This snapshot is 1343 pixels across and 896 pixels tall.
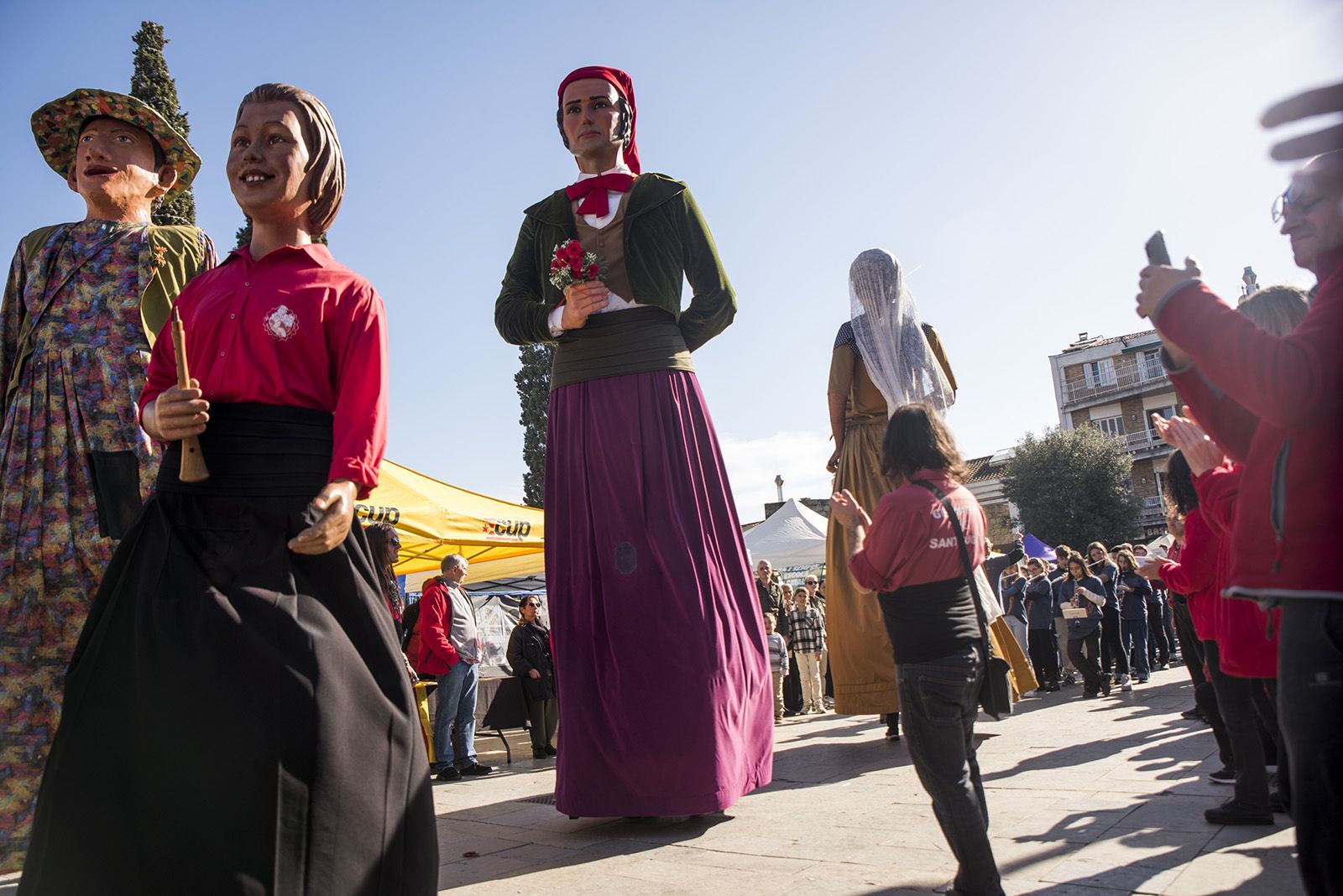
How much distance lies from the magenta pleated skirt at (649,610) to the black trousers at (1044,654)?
8.83m

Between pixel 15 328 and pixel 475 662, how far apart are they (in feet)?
19.6

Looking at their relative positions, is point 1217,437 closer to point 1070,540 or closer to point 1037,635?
point 1037,635

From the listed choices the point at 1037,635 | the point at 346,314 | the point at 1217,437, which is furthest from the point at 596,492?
the point at 1037,635

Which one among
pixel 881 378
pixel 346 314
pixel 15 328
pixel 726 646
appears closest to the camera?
pixel 346 314

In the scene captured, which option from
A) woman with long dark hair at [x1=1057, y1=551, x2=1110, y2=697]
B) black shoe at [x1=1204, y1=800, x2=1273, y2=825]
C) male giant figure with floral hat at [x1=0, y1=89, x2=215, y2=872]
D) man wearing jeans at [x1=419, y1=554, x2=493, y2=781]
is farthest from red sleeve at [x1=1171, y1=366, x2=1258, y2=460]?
woman with long dark hair at [x1=1057, y1=551, x2=1110, y2=697]

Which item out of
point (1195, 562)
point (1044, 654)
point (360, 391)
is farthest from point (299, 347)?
point (1044, 654)

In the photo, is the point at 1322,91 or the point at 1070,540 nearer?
the point at 1322,91

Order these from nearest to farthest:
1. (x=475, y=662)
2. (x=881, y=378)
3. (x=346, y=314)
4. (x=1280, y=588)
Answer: (x=1280, y=588)
(x=346, y=314)
(x=881, y=378)
(x=475, y=662)

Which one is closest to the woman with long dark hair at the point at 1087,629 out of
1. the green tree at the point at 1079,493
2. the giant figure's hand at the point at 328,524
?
the giant figure's hand at the point at 328,524

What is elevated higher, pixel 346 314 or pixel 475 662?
pixel 346 314

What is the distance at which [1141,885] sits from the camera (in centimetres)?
259

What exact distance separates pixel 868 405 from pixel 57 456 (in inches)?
167

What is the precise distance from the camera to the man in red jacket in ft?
5.24

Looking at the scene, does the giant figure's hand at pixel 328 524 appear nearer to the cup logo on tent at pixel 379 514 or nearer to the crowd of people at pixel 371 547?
the crowd of people at pixel 371 547
